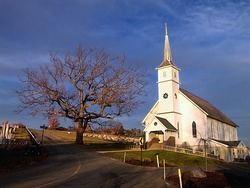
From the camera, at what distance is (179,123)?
1726 inches

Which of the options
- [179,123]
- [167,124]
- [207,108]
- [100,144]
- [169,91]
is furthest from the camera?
[207,108]

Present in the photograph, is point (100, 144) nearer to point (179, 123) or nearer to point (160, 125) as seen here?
point (160, 125)

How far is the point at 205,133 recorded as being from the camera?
41.4 m

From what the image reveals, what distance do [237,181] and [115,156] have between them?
40.5ft

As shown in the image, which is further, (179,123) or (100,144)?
(179,123)

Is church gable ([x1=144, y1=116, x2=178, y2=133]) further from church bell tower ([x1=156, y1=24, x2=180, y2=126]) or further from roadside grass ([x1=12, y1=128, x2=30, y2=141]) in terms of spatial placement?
roadside grass ([x1=12, y1=128, x2=30, y2=141])

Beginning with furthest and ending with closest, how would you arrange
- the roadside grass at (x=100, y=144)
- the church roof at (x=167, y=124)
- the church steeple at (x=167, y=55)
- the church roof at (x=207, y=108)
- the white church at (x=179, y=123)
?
1. the church steeple at (x=167, y=55)
2. the church roof at (x=207, y=108)
3. the white church at (x=179, y=123)
4. the church roof at (x=167, y=124)
5. the roadside grass at (x=100, y=144)

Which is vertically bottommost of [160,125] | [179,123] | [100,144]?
[100,144]

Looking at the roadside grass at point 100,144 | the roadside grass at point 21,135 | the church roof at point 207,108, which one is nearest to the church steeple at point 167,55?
→ the church roof at point 207,108

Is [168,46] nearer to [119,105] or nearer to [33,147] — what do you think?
[119,105]

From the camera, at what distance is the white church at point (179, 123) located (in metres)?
39.9

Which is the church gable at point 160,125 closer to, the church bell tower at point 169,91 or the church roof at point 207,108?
the church bell tower at point 169,91

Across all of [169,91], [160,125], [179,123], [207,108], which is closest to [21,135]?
[160,125]

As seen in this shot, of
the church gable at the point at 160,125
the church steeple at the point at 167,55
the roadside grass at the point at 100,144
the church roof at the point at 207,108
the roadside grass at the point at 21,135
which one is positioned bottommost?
the roadside grass at the point at 100,144
